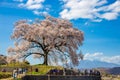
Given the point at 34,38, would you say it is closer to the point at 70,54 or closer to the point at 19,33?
the point at 19,33

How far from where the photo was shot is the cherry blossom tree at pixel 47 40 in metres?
78.4

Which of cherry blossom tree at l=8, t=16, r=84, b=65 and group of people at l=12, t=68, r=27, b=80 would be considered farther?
cherry blossom tree at l=8, t=16, r=84, b=65

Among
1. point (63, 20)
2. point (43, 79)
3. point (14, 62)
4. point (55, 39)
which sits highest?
point (63, 20)

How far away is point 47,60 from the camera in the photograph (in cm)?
7919

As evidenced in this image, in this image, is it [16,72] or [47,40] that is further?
[47,40]

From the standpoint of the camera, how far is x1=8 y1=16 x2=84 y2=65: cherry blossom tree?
78375 millimetres

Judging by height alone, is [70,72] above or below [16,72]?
above

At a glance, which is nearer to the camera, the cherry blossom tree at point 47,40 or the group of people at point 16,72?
the group of people at point 16,72

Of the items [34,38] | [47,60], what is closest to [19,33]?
[34,38]

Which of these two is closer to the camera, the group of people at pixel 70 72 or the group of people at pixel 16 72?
the group of people at pixel 16 72

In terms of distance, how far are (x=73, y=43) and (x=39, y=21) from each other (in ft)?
38.1

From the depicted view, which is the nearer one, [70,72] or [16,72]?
[16,72]

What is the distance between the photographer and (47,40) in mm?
77875

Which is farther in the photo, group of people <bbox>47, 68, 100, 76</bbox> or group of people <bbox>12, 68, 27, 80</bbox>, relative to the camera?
group of people <bbox>47, 68, 100, 76</bbox>
